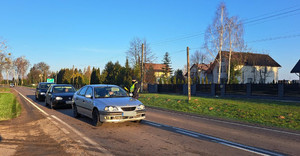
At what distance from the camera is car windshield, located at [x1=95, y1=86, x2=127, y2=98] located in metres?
8.74

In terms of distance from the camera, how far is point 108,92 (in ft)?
29.3

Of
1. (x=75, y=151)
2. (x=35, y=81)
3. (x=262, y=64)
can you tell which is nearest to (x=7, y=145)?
(x=75, y=151)

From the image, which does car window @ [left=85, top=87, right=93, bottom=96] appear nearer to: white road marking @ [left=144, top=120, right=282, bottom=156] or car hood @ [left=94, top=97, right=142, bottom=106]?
car hood @ [left=94, top=97, right=142, bottom=106]

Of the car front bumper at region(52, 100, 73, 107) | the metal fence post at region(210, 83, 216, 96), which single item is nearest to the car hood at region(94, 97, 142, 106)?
the car front bumper at region(52, 100, 73, 107)

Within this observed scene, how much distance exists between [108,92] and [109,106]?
144 cm

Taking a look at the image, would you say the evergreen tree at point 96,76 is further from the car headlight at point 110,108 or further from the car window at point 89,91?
the car headlight at point 110,108

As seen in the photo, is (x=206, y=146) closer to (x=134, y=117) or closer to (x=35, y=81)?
(x=134, y=117)

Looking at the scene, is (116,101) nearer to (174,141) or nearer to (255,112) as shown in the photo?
(174,141)

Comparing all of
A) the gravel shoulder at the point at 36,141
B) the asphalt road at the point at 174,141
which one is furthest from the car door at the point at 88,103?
the gravel shoulder at the point at 36,141

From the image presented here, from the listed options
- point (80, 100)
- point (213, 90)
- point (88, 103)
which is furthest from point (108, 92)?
point (213, 90)

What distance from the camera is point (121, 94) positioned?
912 cm

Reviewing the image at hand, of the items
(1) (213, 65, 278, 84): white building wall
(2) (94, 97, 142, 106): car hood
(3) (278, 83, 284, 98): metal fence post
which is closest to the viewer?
(2) (94, 97, 142, 106): car hood

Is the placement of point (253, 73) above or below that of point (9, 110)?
above

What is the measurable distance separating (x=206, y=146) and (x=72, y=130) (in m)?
4.30
